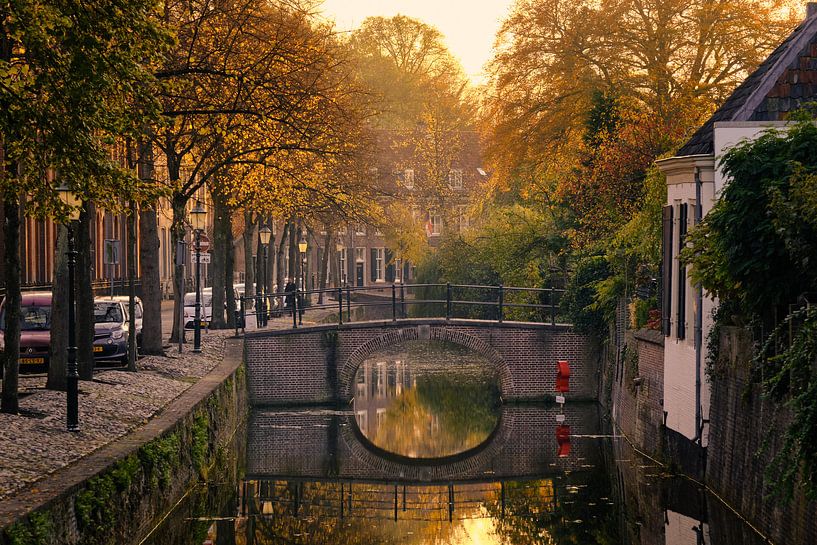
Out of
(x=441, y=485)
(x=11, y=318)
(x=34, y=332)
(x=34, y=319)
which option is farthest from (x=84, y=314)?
(x=441, y=485)

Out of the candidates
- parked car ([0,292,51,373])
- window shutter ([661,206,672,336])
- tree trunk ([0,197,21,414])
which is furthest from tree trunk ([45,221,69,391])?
window shutter ([661,206,672,336])

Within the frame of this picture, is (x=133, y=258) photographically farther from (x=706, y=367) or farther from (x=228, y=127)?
(x=706, y=367)

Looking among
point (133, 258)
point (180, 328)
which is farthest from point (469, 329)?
point (133, 258)

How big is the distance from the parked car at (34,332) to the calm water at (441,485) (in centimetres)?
413

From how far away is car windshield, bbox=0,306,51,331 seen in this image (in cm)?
2609

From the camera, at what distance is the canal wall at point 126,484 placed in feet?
37.1

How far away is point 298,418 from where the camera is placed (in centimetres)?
3150

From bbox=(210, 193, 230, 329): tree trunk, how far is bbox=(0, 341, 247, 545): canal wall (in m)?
14.1

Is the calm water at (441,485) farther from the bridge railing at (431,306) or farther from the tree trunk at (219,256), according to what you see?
the tree trunk at (219,256)

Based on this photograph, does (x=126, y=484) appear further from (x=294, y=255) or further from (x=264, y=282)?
(x=294, y=255)

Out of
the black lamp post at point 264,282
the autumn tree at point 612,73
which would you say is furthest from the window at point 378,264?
the autumn tree at point 612,73

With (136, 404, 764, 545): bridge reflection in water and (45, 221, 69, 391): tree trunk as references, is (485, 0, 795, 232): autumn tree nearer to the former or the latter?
(136, 404, 764, 545): bridge reflection in water

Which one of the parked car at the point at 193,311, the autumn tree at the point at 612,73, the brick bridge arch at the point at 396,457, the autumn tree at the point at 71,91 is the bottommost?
the brick bridge arch at the point at 396,457

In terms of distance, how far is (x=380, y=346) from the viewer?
35656 mm
